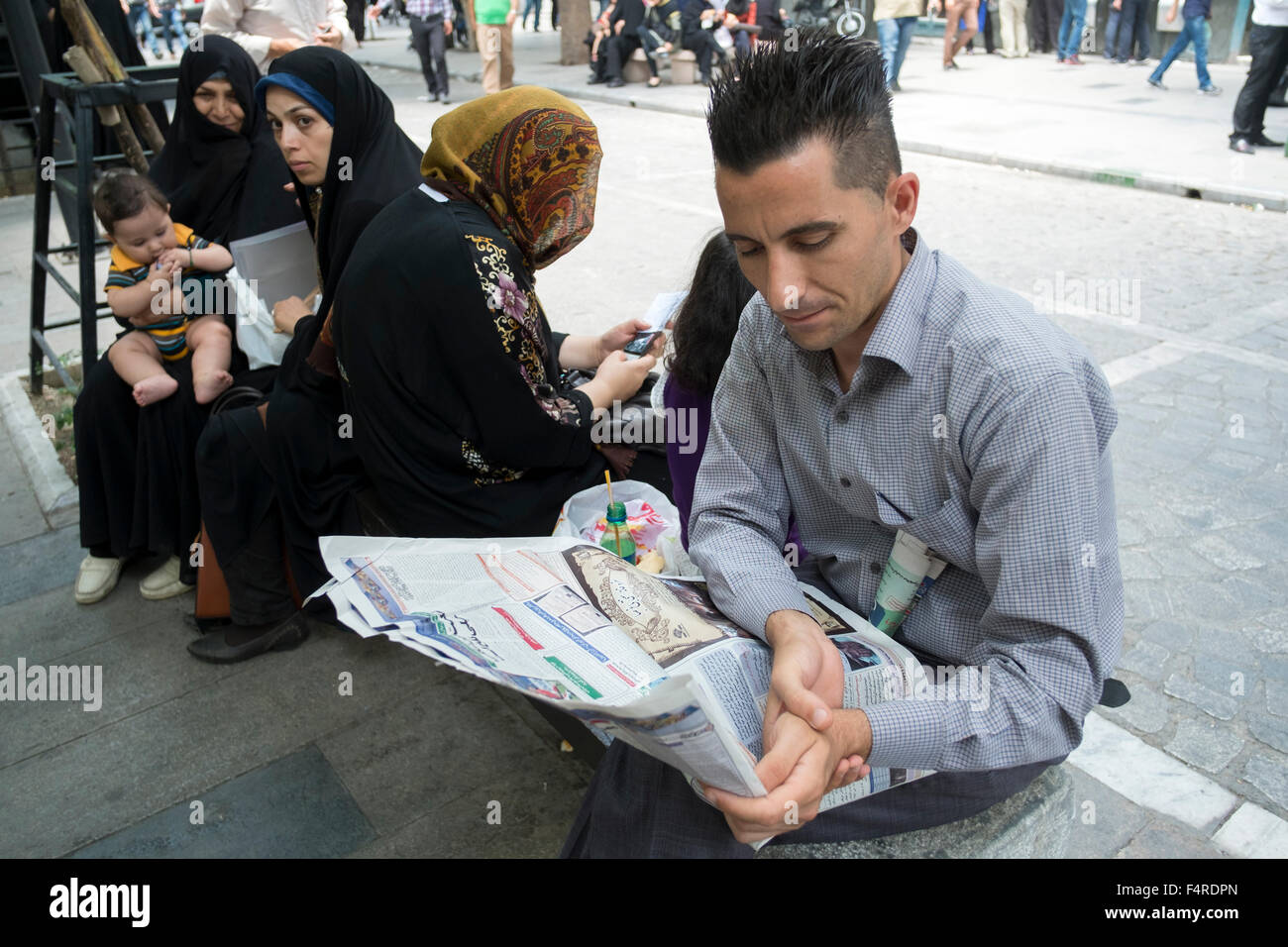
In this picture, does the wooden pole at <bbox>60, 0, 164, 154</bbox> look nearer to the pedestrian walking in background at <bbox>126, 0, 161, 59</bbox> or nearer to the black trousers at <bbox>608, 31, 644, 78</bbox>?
the black trousers at <bbox>608, 31, 644, 78</bbox>

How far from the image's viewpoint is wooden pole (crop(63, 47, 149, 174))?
3850 millimetres

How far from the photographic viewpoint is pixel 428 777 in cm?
248

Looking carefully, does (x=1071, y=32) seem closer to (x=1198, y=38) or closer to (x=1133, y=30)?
(x=1133, y=30)

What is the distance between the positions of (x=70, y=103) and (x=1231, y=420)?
15.9ft

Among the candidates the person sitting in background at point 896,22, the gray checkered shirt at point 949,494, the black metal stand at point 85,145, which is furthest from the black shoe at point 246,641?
the person sitting in background at point 896,22

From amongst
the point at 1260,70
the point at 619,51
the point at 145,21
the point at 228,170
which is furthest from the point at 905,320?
the point at 145,21

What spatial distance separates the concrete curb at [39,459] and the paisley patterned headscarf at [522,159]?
2280 millimetres

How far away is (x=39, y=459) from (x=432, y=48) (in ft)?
36.5

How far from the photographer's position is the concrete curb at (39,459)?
3.87 m

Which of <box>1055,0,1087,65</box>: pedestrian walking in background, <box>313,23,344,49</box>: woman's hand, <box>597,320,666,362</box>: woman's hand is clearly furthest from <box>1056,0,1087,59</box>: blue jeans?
<box>597,320,666,362</box>: woman's hand

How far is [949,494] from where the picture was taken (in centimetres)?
154

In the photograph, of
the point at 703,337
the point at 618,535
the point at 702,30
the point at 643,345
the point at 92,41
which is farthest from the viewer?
the point at 702,30

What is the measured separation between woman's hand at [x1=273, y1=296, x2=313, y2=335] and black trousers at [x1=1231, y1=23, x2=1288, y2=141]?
8391 millimetres

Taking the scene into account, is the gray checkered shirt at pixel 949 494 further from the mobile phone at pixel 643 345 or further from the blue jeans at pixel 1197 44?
the blue jeans at pixel 1197 44
